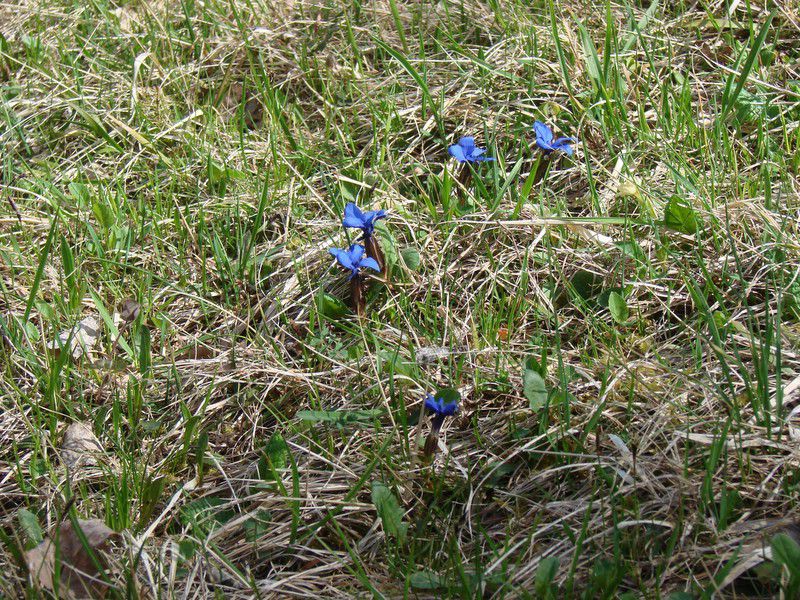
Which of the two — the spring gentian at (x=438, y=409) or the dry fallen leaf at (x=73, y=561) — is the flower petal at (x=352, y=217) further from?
the dry fallen leaf at (x=73, y=561)

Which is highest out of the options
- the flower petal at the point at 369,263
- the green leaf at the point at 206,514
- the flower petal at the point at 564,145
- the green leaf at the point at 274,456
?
the flower petal at the point at 564,145

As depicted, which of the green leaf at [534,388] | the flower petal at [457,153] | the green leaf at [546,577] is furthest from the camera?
the flower petal at [457,153]

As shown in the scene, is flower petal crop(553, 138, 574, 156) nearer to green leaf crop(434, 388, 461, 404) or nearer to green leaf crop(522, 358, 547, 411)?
green leaf crop(522, 358, 547, 411)

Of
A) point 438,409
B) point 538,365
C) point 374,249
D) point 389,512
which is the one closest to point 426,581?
point 389,512

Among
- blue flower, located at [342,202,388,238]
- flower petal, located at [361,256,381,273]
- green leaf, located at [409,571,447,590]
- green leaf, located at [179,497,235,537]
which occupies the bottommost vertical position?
green leaf, located at [179,497,235,537]

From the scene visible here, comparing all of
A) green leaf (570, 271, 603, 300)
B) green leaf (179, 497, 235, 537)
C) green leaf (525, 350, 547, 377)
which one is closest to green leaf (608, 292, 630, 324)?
green leaf (570, 271, 603, 300)

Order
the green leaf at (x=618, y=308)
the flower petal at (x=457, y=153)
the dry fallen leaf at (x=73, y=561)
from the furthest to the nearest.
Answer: the flower petal at (x=457, y=153) < the green leaf at (x=618, y=308) < the dry fallen leaf at (x=73, y=561)

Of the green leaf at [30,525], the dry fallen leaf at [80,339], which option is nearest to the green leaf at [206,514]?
the green leaf at [30,525]
